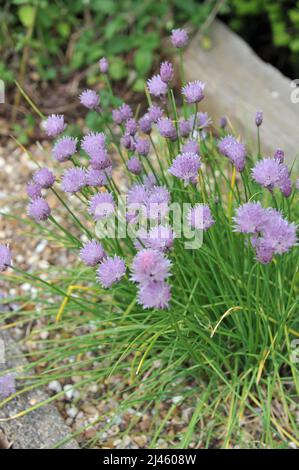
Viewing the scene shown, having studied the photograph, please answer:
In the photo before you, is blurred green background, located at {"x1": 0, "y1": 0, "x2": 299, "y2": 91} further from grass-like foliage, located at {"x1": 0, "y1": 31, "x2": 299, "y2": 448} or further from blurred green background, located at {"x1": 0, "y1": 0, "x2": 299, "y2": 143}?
grass-like foliage, located at {"x1": 0, "y1": 31, "x2": 299, "y2": 448}

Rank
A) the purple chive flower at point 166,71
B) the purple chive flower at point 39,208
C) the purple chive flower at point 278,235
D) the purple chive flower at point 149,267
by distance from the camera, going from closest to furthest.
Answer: the purple chive flower at point 149,267 < the purple chive flower at point 278,235 < the purple chive flower at point 39,208 < the purple chive flower at point 166,71

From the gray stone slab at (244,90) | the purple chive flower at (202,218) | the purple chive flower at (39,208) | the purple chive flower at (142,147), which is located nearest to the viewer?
the purple chive flower at (202,218)

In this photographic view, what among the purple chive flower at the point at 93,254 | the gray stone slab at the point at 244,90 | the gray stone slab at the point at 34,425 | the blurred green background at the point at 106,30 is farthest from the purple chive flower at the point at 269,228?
the blurred green background at the point at 106,30

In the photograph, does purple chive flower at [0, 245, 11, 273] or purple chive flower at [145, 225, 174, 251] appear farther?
purple chive flower at [0, 245, 11, 273]

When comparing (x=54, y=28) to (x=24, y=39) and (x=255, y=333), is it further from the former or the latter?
(x=255, y=333)

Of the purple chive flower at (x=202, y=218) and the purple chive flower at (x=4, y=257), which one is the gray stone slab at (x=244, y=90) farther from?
the purple chive flower at (x=4, y=257)

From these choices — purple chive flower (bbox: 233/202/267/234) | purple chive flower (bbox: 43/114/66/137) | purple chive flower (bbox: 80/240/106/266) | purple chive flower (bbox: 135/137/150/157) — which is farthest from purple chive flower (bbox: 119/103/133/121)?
purple chive flower (bbox: 233/202/267/234)
